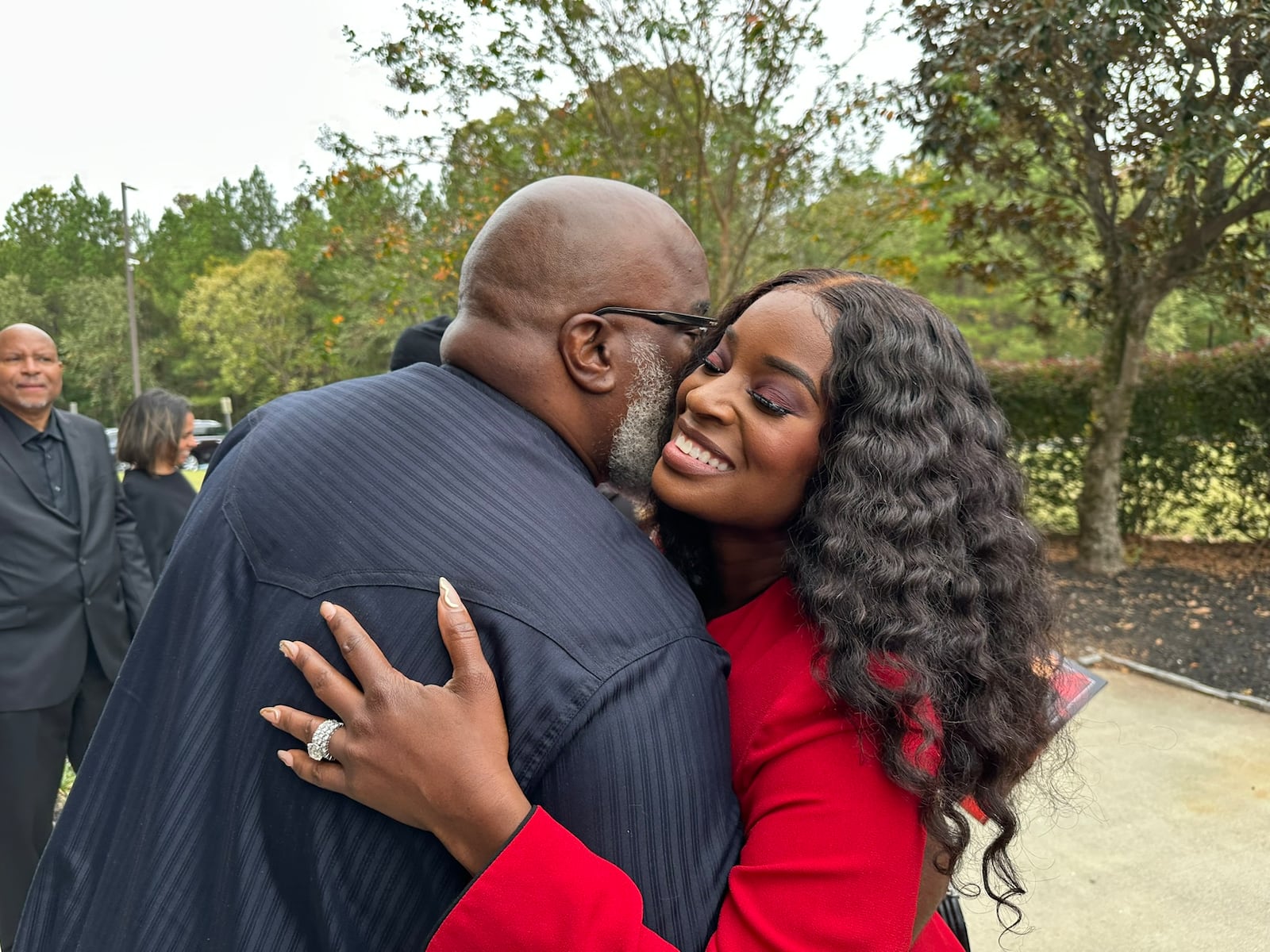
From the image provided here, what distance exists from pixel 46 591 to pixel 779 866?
3659 mm

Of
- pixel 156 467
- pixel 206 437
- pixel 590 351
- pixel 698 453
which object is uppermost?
pixel 590 351

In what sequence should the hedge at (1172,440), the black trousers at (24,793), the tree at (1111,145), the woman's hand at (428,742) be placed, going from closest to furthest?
the woman's hand at (428,742) → the black trousers at (24,793) → the tree at (1111,145) → the hedge at (1172,440)

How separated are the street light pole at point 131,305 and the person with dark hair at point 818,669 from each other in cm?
781

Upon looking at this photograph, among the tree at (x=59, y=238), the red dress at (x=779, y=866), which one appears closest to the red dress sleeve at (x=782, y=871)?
the red dress at (x=779, y=866)

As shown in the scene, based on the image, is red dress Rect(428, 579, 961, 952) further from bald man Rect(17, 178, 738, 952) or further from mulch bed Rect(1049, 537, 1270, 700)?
mulch bed Rect(1049, 537, 1270, 700)

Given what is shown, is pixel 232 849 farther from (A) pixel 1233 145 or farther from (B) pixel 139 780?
(A) pixel 1233 145

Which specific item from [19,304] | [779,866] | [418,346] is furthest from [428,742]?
[19,304]

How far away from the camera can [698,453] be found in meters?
1.66

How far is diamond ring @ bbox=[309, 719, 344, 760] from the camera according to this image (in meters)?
1.18

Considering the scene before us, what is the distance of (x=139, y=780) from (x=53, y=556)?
3.08 meters

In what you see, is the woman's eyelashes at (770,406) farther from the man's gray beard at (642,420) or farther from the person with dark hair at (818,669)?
the man's gray beard at (642,420)

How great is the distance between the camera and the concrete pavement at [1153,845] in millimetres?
3688

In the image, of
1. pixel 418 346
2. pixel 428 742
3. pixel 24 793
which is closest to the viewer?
pixel 428 742

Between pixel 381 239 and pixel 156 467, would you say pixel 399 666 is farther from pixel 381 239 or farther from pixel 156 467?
pixel 381 239
